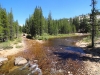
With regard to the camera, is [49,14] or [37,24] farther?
[49,14]

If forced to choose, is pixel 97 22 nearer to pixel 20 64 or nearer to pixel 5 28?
pixel 20 64

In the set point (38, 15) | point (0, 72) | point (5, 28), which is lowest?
point (0, 72)

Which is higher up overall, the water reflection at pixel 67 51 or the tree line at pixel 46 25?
the tree line at pixel 46 25

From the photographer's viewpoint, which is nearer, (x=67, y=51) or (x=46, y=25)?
(x=67, y=51)

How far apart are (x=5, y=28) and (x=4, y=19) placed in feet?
10.5

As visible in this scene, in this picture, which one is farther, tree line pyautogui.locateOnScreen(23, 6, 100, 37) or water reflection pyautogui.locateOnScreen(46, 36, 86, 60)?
tree line pyautogui.locateOnScreen(23, 6, 100, 37)

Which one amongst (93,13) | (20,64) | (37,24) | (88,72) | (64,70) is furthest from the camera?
(37,24)

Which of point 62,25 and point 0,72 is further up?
point 62,25

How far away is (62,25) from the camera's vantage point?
113875 millimetres

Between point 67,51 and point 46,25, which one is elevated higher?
point 46,25

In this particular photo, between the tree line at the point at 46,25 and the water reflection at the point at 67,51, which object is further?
the tree line at the point at 46,25

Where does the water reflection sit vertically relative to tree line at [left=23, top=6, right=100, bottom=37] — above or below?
below

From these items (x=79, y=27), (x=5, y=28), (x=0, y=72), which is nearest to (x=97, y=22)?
(x=0, y=72)

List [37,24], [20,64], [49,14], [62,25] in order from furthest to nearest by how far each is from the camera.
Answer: [62,25], [49,14], [37,24], [20,64]
